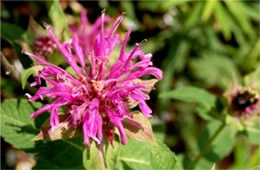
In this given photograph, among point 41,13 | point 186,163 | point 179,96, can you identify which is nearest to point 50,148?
point 179,96

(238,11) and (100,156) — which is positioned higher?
(238,11)

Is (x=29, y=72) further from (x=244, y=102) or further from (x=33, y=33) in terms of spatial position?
(x=244, y=102)

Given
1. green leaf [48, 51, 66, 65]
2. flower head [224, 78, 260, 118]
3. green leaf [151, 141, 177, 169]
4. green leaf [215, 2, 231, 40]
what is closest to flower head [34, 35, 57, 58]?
green leaf [48, 51, 66, 65]

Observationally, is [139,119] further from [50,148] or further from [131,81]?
[50,148]

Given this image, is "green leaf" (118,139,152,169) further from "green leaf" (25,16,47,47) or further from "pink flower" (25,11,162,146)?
"green leaf" (25,16,47,47)

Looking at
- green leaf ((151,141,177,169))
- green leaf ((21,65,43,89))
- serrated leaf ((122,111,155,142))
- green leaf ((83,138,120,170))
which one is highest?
green leaf ((21,65,43,89))

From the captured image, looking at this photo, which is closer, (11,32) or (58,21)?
(58,21)

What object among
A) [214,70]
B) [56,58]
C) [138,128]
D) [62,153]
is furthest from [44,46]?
[214,70]

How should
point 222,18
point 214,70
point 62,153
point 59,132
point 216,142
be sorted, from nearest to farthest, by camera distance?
point 59,132 → point 62,153 → point 216,142 → point 222,18 → point 214,70
